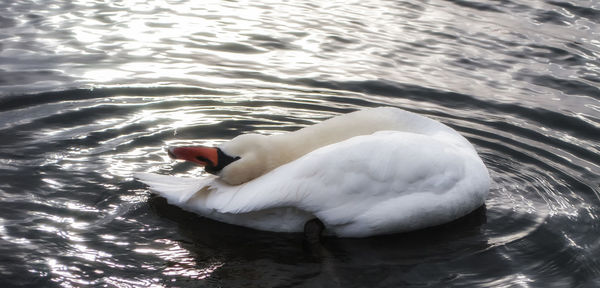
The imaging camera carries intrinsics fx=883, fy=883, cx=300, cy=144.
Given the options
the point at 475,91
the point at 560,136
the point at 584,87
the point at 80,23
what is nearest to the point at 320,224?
the point at 560,136

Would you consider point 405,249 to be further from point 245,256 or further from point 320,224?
point 245,256

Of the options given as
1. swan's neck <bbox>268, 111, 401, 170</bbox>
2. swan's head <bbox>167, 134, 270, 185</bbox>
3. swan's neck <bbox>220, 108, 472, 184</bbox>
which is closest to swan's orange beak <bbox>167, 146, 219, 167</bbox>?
swan's head <bbox>167, 134, 270, 185</bbox>

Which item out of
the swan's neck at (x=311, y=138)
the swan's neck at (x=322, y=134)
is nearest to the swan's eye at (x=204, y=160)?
the swan's neck at (x=311, y=138)

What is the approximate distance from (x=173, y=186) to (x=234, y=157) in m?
0.47

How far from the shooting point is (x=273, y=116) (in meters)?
7.81

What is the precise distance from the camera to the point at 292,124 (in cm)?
761

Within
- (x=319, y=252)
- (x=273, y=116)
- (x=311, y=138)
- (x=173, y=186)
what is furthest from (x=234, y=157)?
(x=273, y=116)

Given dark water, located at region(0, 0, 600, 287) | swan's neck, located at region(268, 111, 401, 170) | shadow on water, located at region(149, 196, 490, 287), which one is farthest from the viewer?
swan's neck, located at region(268, 111, 401, 170)

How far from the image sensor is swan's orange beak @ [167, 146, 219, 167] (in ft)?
17.9

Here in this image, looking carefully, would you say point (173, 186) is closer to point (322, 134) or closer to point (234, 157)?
point (234, 157)

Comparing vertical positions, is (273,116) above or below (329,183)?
below

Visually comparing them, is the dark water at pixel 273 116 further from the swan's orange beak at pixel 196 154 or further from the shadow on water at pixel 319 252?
the swan's orange beak at pixel 196 154

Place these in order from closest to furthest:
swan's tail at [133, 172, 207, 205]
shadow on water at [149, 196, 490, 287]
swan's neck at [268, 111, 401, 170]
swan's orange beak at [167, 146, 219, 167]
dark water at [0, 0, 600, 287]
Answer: shadow on water at [149, 196, 490, 287] → dark water at [0, 0, 600, 287] → swan's orange beak at [167, 146, 219, 167] → swan's tail at [133, 172, 207, 205] → swan's neck at [268, 111, 401, 170]

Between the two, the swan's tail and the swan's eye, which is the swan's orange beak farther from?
the swan's tail
